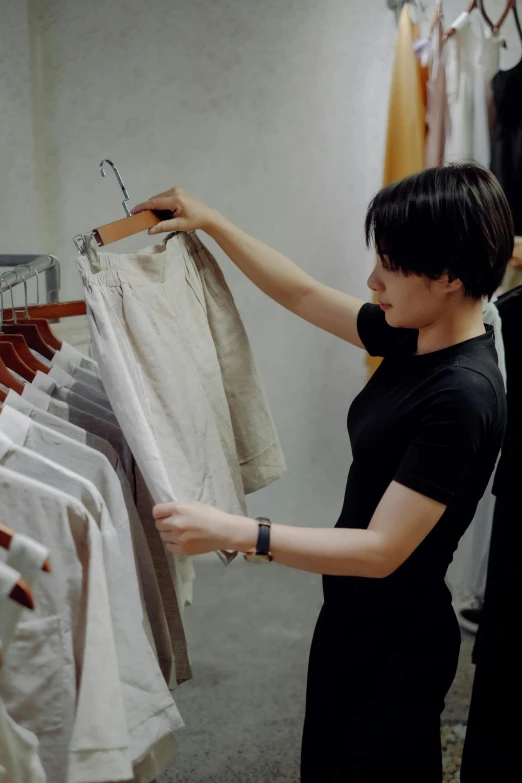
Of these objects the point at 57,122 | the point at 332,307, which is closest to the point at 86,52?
the point at 57,122

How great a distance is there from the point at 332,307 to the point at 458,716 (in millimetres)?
1188

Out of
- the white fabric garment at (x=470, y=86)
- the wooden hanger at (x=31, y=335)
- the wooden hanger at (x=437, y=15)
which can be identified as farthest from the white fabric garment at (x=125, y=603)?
the wooden hanger at (x=437, y=15)

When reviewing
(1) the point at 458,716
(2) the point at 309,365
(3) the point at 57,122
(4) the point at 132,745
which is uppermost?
(3) the point at 57,122

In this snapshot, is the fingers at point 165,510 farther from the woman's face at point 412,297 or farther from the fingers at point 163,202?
the fingers at point 163,202

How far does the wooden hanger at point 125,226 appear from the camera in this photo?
106cm

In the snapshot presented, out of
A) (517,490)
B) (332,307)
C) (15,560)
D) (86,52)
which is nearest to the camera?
(15,560)

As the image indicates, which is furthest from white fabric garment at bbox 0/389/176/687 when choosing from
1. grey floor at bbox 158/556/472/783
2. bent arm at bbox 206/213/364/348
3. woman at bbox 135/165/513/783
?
grey floor at bbox 158/556/472/783

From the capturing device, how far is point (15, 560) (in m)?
0.64

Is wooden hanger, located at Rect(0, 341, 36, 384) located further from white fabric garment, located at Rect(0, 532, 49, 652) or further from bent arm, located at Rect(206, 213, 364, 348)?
white fabric garment, located at Rect(0, 532, 49, 652)

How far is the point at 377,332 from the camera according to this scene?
123 cm

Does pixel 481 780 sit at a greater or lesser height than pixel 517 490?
lesser

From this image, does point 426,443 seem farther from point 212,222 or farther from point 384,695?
point 212,222

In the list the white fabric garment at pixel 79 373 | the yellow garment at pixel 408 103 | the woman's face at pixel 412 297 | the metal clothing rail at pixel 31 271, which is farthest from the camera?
the yellow garment at pixel 408 103

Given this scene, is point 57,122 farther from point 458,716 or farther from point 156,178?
point 458,716
